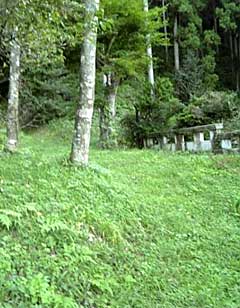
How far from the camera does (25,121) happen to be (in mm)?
19750

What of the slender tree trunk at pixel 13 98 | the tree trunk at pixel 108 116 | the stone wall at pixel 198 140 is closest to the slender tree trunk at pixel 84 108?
the slender tree trunk at pixel 13 98

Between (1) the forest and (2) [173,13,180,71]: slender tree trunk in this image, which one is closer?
(1) the forest

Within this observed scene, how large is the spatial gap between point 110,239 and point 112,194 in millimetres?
1551

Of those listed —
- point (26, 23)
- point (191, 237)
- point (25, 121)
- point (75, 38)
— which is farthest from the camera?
point (25, 121)

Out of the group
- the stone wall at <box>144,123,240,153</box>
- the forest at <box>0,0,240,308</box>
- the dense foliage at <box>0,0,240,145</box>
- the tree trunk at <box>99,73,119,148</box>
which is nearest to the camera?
the forest at <box>0,0,240,308</box>

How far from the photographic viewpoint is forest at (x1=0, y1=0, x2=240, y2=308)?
163 inches

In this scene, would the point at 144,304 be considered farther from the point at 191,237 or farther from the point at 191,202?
the point at 191,202

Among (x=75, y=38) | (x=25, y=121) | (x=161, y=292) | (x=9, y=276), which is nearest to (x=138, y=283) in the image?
(x=161, y=292)

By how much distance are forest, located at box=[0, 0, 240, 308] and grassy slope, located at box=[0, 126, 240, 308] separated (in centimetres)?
1

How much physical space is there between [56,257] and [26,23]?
3.30 metres

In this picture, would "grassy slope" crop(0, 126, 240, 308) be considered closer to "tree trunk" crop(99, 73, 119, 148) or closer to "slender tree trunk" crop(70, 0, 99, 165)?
"slender tree trunk" crop(70, 0, 99, 165)

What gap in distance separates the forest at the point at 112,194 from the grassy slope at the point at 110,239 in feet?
0.04

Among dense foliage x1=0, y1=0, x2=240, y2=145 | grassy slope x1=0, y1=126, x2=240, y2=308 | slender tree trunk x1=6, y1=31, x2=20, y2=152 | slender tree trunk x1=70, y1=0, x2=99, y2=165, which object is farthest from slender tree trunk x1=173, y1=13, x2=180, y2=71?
slender tree trunk x1=70, y1=0, x2=99, y2=165

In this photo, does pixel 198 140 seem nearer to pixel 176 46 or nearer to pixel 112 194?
pixel 112 194
